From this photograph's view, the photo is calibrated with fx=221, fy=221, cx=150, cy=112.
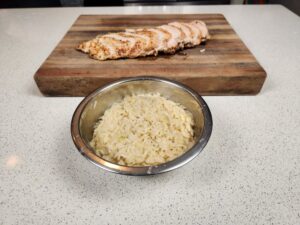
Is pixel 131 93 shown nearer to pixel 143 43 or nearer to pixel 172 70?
pixel 172 70

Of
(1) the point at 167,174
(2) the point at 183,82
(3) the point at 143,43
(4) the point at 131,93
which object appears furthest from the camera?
(3) the point at 143,43

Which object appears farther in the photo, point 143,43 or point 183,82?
point 143,43

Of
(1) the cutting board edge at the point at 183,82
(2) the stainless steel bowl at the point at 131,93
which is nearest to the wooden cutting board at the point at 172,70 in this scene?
(1) the cutting board edge at the point at 183,82

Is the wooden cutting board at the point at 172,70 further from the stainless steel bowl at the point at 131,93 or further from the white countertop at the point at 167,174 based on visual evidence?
the stainless steel bowl at the point at 131,93

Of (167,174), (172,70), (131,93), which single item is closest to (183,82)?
(172,70)

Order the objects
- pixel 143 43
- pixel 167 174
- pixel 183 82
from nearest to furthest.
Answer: pixel 167 174 < pixel 183 82 < pixel 143 43

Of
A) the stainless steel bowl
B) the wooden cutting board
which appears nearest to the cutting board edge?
the wooden cutting board
